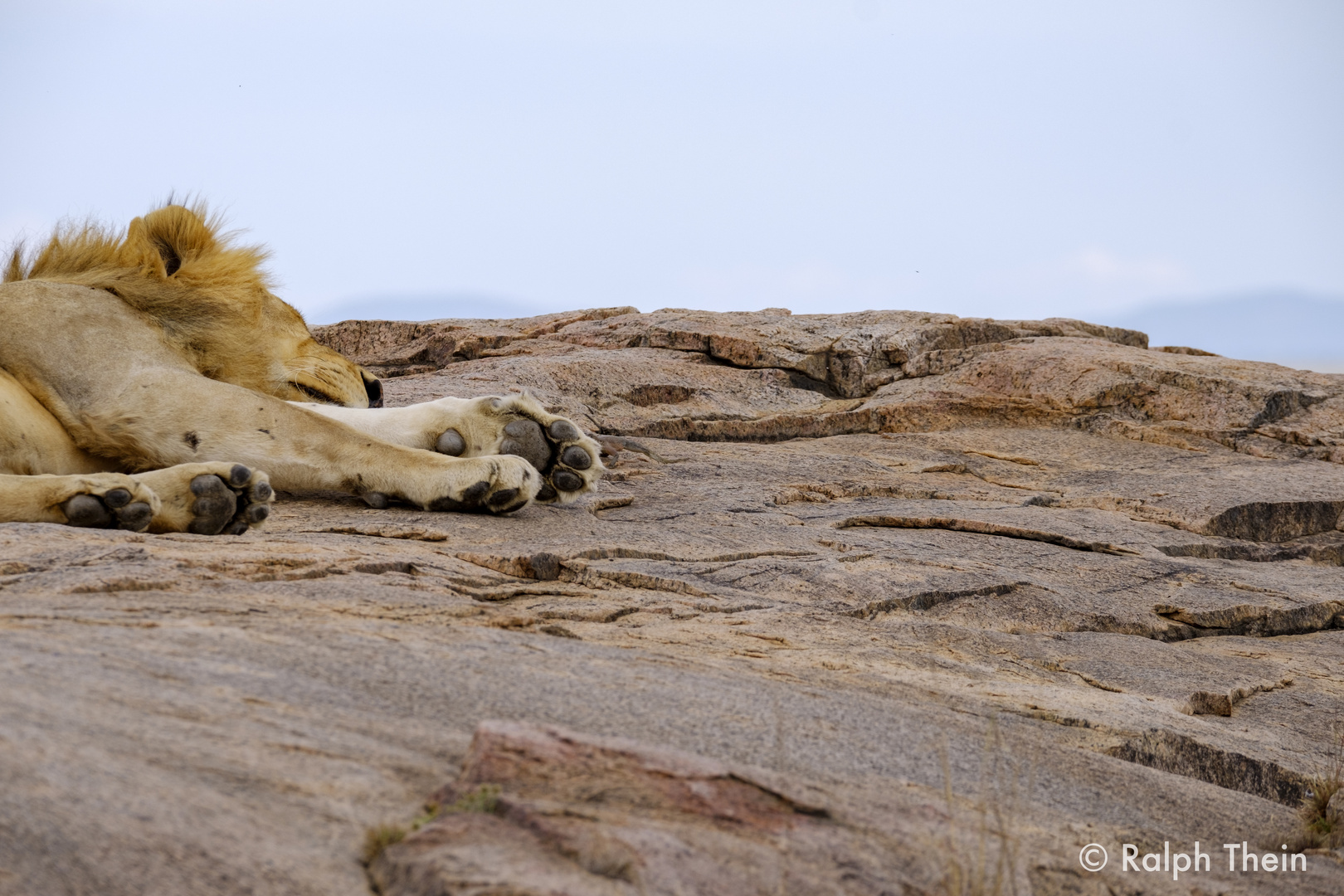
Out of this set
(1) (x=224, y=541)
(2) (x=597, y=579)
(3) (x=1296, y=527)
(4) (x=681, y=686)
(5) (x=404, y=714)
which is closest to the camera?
(5) (x=404, y=714)

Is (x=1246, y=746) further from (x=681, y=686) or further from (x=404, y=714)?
(x=404, y=714)

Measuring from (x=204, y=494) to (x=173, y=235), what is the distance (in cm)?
184

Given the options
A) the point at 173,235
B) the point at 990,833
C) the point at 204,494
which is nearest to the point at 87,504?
the point at 204,494

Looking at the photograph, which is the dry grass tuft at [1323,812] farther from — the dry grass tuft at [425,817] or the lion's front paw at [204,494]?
the lion's front paw at [204,494]

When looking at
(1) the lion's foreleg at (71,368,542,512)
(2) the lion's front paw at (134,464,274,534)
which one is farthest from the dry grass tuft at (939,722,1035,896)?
(2) the lion's front paw at (134,464,274,534)

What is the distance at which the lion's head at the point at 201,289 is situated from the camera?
15.7 feet

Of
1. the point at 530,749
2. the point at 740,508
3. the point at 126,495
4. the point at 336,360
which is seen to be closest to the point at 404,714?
the point at 530,749

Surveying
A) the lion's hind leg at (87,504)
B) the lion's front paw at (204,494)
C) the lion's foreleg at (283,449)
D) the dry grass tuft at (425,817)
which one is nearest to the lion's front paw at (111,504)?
the lion's hind leg at (87,504)

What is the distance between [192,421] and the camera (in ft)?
14.0

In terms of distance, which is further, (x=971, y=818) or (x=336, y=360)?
(x=336, y=360)

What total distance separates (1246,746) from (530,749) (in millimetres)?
2183

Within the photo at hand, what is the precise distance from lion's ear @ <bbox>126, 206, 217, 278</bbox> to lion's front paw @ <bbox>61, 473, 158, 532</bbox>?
1694 mm

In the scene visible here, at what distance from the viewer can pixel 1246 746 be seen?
307 cm

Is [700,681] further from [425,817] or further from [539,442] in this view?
[539,442]
